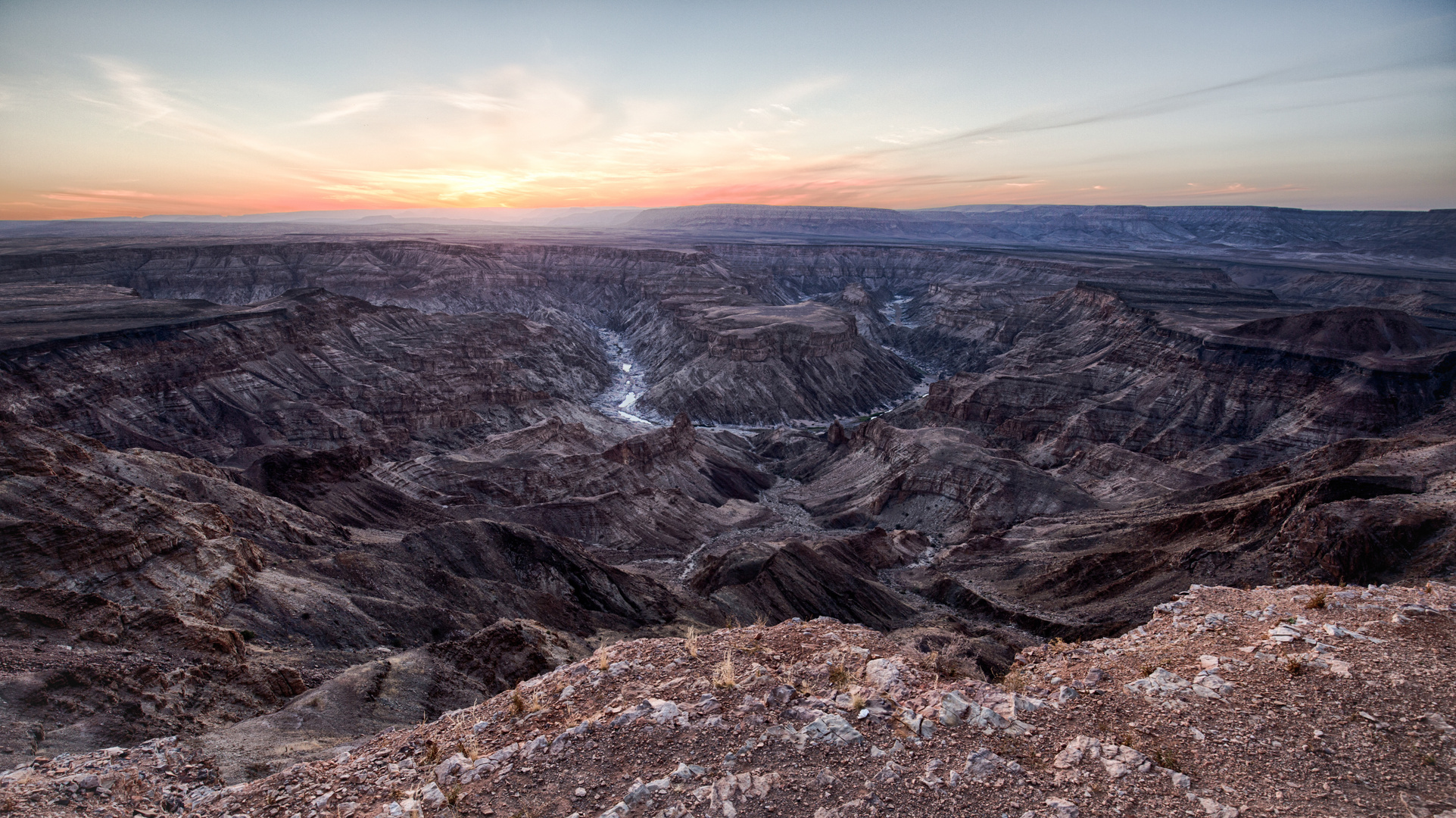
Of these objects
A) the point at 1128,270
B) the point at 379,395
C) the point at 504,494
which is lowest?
the point at 504,494

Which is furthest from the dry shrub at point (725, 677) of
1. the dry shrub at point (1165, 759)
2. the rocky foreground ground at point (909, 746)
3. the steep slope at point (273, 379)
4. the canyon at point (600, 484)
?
the steep slope at point (273, 379)

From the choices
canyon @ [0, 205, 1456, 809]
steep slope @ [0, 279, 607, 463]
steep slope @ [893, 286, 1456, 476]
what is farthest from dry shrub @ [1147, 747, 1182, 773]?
steep slope @ [893, 286, 1456, 476]

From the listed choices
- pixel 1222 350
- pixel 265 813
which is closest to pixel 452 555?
pixel 265 813

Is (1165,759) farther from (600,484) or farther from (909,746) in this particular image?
(600,484)

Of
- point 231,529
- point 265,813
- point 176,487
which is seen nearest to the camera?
point 265,813

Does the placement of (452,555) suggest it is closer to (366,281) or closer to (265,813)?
(265,813)

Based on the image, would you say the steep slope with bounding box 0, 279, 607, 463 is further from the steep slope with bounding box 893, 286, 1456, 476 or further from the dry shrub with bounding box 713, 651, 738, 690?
the steep slope with bounding box 893, 286, 1456, 476

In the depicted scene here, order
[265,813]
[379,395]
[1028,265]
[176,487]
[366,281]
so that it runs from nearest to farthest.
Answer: [265,813]
[176,487]
[379,395]
[366,281]
[1028,265]
